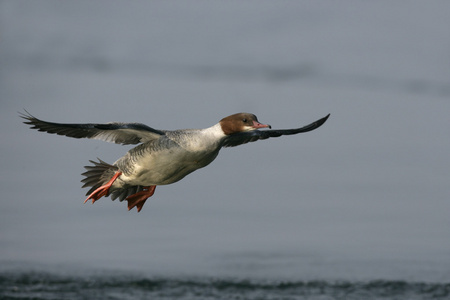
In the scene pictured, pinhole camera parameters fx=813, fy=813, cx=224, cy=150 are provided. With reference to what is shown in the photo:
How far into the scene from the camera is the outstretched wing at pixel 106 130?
825cm

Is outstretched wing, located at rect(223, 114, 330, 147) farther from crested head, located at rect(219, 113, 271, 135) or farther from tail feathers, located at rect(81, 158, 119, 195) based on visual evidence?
tail feathers, located at rect(81, 158, 119, 195)

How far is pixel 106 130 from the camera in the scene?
28.1ft

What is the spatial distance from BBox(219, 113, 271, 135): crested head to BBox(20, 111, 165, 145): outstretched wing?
681mm

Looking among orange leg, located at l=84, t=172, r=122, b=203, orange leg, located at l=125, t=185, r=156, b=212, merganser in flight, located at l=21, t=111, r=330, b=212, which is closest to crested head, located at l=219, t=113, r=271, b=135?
merganser in flight, located at l=21, t=111, r=330, b=212

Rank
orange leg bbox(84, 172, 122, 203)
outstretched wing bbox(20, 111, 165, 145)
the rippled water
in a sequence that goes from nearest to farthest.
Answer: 1. outstretched wing bbox(20, 111, 165, 145)
2. orange leg bbox(84, 172, 122, 203)
3. the rippled water

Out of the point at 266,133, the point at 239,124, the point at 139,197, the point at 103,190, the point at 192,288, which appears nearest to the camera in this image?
the point at 239,124

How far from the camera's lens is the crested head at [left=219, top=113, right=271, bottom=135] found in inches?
336

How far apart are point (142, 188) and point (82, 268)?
2.40 m

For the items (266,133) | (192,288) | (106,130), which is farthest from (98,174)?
(192,288)

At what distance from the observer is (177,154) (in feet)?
27.6

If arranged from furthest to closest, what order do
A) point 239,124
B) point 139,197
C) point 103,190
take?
point 139,197, point 103,190, point 239,124

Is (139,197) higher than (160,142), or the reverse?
(160,142)

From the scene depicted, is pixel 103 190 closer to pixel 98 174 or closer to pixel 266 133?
pixel 98 174

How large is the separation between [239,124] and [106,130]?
1.40 m
